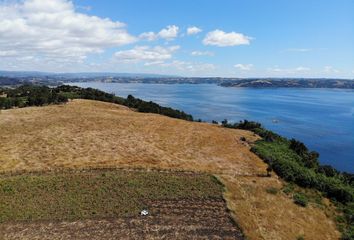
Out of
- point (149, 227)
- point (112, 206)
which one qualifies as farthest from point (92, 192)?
point (149, 227)

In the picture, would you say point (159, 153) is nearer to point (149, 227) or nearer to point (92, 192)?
Answer: point (92, 192)

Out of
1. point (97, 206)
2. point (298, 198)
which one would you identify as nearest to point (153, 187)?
point (97, 206)

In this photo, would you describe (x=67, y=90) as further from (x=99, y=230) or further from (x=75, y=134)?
(x=99, y=230)

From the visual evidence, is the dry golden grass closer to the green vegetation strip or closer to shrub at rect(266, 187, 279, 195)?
shrub at rect(266, 187, 279, 195)

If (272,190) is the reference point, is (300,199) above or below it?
below

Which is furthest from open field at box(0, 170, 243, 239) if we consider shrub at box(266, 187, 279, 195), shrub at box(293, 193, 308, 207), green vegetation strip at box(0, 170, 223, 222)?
shrub at box(293, 193, 308, 207)

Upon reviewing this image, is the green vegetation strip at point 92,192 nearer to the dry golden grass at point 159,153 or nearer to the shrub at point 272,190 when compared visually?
the dry golden grass at point 159,153
